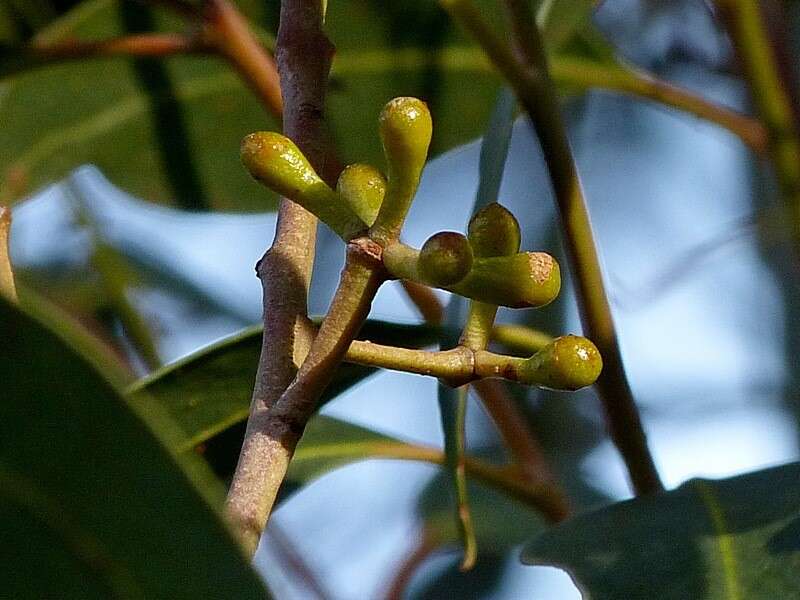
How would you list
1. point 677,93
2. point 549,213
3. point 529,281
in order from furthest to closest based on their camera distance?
1. point 549,213
2. point 677,93
3. point 529,281

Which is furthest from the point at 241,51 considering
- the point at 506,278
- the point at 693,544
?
the point at 506,278

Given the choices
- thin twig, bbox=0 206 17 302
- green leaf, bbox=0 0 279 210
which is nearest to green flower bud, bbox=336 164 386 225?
thin twig, bbox=0 206 17 302

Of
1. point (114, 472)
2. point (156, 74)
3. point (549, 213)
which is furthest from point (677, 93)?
point (114, 472)

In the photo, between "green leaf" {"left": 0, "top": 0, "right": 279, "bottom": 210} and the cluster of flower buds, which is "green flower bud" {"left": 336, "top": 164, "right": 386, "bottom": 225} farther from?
"green leaf" {"left": 0, "top": 0, "right": 279, "bottom": 210}

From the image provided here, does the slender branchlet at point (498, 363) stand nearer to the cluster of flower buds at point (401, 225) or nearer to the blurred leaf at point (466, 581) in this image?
the cluster of flower buds at point (401, 225)

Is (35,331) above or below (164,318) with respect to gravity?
below

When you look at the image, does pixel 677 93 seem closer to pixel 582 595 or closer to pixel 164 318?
pixel 582 595
